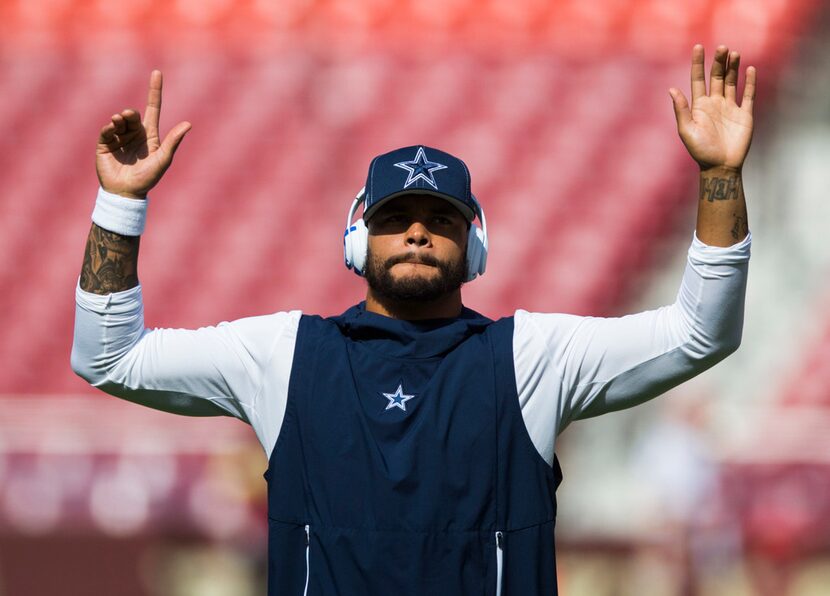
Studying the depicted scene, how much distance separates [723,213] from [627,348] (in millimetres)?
248

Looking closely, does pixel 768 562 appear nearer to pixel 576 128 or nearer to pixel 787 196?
pixel 787 196

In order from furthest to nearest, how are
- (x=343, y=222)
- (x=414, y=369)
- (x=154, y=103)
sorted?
(x=343, y=222), (x=154, y=103), (x=414, y=369)

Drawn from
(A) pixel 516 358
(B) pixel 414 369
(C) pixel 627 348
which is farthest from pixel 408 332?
(C) pixel 627 348

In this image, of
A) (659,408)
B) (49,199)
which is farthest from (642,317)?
(49,199)

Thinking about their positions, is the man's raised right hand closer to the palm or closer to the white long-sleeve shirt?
the white long-sleeve shirt

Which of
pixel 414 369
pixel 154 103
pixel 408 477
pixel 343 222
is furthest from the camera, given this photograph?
pixel 343 222

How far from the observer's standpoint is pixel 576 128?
430 centimetres

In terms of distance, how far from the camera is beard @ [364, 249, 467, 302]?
180 centimetres

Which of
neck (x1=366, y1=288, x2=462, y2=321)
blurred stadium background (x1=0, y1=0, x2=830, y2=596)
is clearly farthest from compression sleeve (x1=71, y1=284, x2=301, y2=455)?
blurred stadium background (x1=0, y1=0, x2=830, y2=596)

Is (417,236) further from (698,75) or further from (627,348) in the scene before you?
(698,75)

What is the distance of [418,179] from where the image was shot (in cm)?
183

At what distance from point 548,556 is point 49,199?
3077 mm

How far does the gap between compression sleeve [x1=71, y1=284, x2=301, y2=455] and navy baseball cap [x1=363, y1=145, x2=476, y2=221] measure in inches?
9.2

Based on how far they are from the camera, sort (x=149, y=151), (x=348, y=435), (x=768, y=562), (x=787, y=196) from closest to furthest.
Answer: (x=348, y=435)
(x=149, y=151)
(x=768, y=562)
(x=787, y=196)
